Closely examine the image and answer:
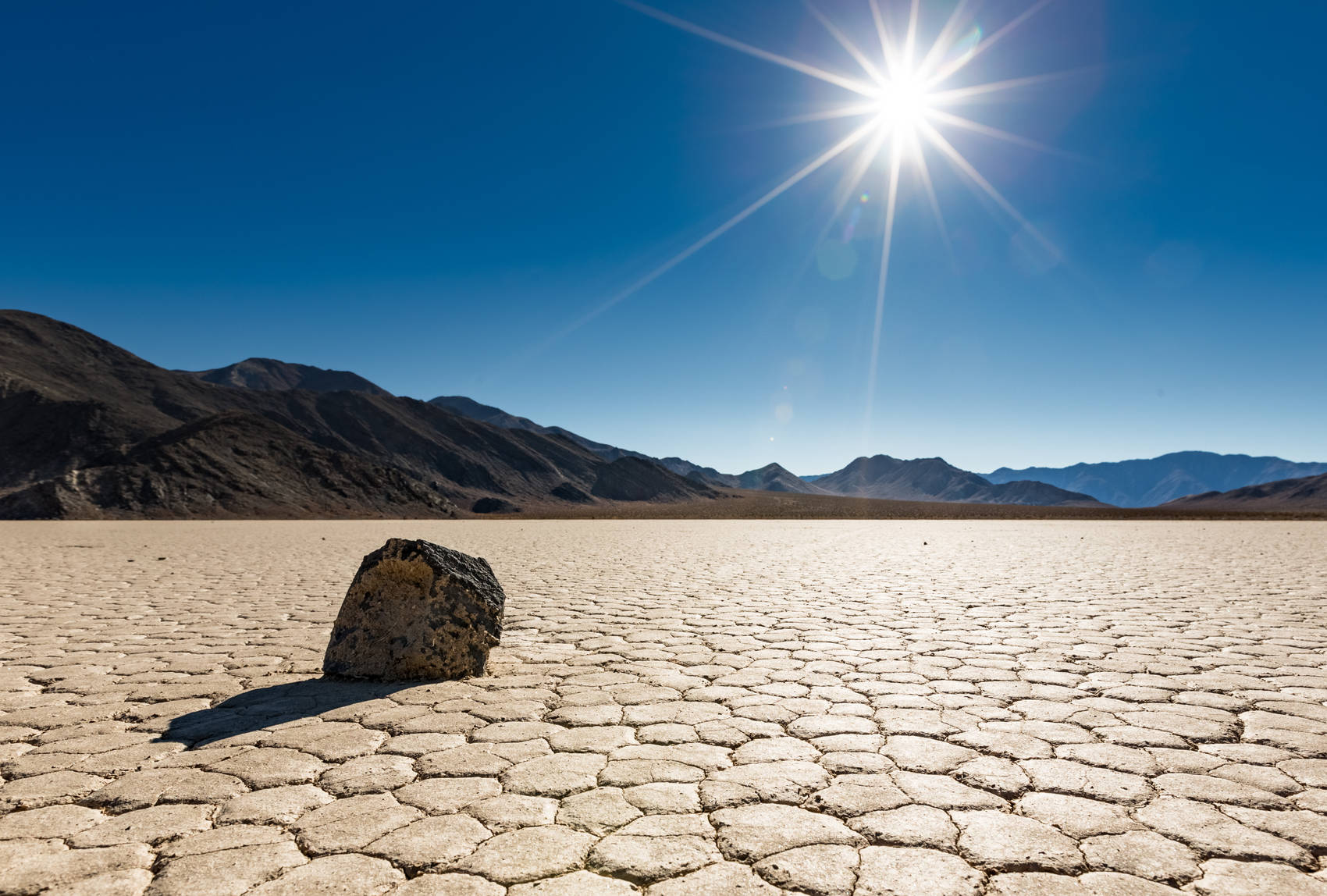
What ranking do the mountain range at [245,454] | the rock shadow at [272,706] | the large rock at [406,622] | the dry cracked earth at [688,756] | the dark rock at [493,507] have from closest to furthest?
the dry cracked earth at [688,756] < the rock shadow at [272,706] < the large rock at [406,622] < the mountain range at [245,454] < the dark rock at [493,507]

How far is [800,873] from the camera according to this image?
5.97ft

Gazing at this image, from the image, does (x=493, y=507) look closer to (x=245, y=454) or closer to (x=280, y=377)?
(x=245, y=454)

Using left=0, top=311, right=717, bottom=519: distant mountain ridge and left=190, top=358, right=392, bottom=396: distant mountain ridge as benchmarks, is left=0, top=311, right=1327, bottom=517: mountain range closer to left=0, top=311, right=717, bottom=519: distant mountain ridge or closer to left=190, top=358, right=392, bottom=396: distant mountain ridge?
left=0, top=311, right=717, bottom=519: distant mountain ridge

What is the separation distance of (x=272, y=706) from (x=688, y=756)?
84.2 inches

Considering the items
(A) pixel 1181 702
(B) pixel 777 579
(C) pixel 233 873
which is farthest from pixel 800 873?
(B) pixel 777 579

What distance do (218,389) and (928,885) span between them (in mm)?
72404

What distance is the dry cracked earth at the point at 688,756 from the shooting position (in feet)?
6.15

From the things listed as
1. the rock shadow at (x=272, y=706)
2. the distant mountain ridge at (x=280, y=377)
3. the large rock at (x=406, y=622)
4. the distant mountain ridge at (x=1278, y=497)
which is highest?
the distant mountain ridge at (x=280, y=377)

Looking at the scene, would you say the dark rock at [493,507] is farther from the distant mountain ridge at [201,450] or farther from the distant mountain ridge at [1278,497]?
the distant mountain ridge at [1278,497]

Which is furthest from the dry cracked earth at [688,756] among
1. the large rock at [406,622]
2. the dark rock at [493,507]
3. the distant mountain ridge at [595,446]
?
the distant mountain ridge at [595,446]

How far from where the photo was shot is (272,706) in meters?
3.38

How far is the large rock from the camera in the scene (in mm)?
3822

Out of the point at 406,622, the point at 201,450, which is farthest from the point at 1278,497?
the point at 406,622

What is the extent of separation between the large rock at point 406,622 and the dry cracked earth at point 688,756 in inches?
7.4
